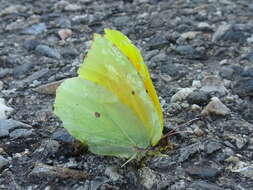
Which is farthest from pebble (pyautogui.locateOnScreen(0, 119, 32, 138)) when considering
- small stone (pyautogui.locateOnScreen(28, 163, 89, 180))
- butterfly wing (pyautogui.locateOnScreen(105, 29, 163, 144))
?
butterfly wing (pyautogui.locateOnScreen(105, 29, 163, 144))

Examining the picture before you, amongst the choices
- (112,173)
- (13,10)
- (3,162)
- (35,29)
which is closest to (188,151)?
(112,173)

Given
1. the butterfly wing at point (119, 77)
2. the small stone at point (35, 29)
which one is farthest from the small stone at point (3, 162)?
the small stone at point (35, 29)

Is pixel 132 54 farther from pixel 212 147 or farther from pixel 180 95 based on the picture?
pixel 180 95

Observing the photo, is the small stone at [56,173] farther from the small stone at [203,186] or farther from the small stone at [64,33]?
the small stone at [64,33]

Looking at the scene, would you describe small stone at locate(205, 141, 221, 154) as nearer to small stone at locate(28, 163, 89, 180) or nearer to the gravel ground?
the gravel ground

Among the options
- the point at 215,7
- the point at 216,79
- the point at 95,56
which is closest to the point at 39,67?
the point at 216,79

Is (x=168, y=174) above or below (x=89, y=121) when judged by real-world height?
below

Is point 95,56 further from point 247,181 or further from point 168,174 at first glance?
point 247,181
